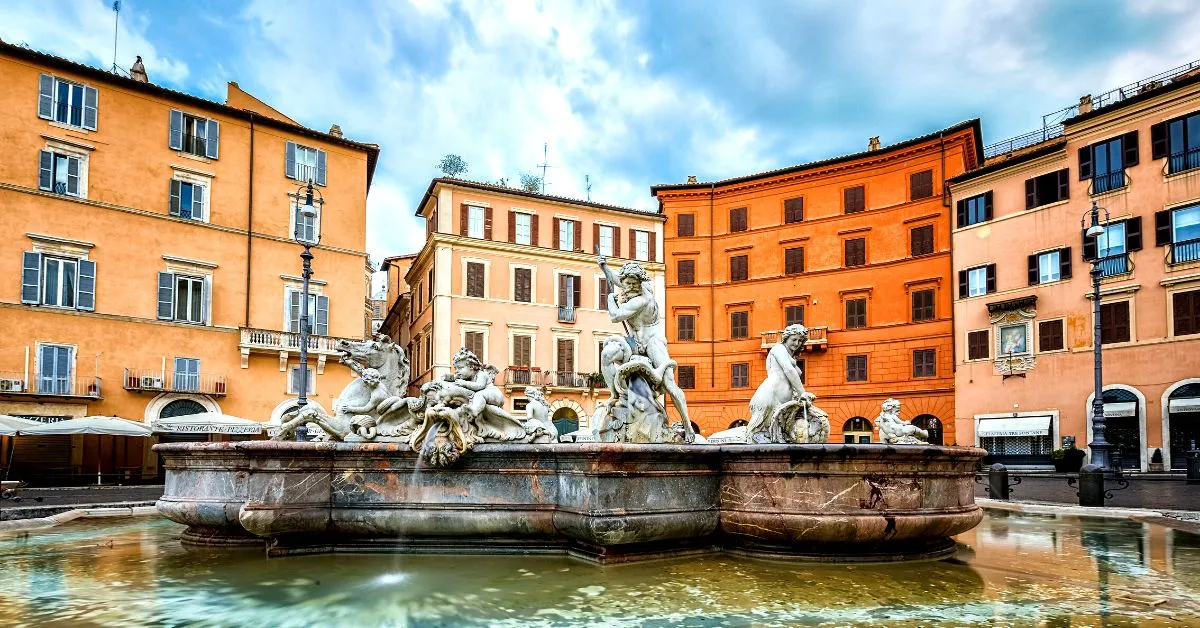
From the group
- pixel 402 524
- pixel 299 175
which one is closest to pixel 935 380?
pixel 299 175

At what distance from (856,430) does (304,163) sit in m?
28.6

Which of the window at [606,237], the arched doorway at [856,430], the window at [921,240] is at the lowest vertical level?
the arched doorway at [856,430]

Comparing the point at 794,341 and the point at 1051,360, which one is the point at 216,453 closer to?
the point at 794,341

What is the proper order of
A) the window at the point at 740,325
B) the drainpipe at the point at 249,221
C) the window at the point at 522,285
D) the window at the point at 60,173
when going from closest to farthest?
the window at the point at 60,173, the drainpipe at the point at 249,221, the window at the point at 522,285, the window at the point at 740,325

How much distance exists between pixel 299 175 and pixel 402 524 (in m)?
30.3

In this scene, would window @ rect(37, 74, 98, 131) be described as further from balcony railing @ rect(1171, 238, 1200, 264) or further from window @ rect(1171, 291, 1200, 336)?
window @ rect(1171, 291, 1200, 336)

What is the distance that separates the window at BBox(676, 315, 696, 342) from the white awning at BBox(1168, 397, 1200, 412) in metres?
22.5

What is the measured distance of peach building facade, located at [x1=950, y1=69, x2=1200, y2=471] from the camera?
1127 inches

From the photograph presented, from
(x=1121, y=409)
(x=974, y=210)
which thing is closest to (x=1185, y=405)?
(x=1121, y=409)

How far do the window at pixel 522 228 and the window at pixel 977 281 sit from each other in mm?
21071

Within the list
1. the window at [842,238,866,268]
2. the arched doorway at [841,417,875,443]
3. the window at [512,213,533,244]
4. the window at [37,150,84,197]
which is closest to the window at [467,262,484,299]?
the window at [512,213,533,244]

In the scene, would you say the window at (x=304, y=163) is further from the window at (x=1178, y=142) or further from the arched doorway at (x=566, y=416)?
the window at (x=1178, y=142)

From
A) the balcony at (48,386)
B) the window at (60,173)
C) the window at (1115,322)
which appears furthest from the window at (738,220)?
the balcony at (48,386)

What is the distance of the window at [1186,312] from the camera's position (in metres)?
28.1
